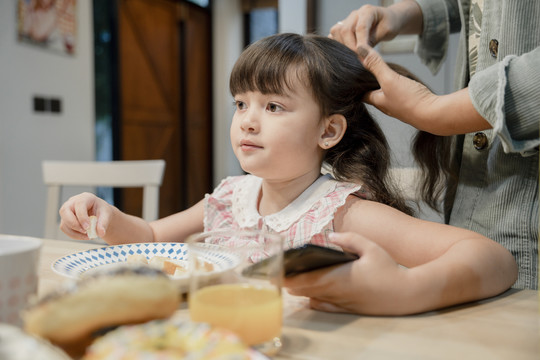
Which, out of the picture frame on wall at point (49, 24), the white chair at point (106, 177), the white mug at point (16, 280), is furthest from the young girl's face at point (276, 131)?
the picture frame on wall at point (49, 24)

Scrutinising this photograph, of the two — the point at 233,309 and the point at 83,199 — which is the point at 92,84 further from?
the point at 233,309

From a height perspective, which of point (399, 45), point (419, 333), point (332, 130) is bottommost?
point (419, 333)

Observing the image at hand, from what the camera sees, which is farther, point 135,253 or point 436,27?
point 436,27

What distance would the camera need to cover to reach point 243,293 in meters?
0.46

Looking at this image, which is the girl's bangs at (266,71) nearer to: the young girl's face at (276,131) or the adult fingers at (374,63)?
the young girl's face at (276,131)

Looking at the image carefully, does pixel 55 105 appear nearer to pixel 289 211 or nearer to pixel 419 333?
pixel 289 211

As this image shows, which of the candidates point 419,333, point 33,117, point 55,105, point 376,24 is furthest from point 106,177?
point 55,105

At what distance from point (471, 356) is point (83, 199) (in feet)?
2.50

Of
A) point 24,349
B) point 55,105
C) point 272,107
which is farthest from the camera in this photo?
point 55,105

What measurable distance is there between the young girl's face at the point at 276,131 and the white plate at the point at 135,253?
9.3 inches

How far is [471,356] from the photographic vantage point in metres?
0.46

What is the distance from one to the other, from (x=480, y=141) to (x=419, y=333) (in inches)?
23.8

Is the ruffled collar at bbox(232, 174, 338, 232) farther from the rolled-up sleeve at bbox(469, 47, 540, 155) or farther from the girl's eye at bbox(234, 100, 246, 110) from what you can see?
the rolled-up sleeve at bbox(469, 47, 540, 155)

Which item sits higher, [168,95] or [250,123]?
[168,95]
